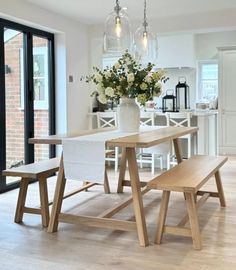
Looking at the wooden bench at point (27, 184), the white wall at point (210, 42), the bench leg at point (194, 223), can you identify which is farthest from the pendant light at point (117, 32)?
the white wall at point (210, 42)

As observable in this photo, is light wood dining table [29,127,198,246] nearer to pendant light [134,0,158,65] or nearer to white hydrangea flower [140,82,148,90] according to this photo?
white hydrangea flower [140,82,148,90]

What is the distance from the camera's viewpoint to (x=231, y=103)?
25.8ft

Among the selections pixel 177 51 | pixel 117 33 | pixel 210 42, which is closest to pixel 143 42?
pixel 117 33

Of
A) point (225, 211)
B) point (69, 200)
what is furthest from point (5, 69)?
point (225, 211)

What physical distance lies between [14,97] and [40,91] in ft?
2.07

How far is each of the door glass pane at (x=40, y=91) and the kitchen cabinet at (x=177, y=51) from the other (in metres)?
3.38

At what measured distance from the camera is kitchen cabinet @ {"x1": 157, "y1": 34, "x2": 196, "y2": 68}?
27.3ft

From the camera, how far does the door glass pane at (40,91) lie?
556 cm

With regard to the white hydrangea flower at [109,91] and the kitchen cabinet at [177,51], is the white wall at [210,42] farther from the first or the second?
the white hydrangea flower at [109,91]

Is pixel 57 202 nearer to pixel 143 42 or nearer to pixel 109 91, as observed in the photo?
pixel 109 91

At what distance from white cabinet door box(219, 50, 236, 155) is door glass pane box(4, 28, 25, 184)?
4.22 metres

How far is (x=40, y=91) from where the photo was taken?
18.6ft

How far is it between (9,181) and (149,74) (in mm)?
2462

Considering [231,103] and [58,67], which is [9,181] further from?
[231,103]
